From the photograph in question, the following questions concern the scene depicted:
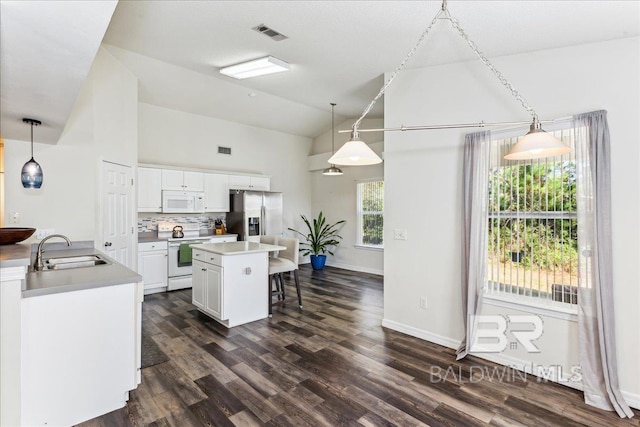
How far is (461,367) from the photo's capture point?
112 inches

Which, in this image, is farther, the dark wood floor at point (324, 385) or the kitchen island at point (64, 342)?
the dark wood floor at point (324, 385)

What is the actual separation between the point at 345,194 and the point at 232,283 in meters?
4.15

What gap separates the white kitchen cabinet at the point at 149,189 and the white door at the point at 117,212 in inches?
31.1

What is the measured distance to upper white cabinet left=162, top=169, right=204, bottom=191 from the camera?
5.50 m

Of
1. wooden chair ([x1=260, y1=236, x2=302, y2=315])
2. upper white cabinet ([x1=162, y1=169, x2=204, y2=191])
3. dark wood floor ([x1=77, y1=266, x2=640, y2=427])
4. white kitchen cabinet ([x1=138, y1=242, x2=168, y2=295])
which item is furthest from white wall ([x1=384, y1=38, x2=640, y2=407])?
upper white cabinet ([x1=162, y1=169, x2=204, y2=191])

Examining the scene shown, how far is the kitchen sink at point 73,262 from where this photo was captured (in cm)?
273

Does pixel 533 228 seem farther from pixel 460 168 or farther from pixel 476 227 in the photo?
pixel 460 168

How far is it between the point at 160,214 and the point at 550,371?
5912 mm

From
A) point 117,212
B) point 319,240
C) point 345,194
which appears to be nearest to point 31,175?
point 117,212

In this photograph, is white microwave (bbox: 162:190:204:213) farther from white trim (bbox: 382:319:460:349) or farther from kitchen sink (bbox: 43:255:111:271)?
white trim (bbox: 382:319:460:349)

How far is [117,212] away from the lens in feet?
13.6

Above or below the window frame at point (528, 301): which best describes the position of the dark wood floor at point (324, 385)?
below

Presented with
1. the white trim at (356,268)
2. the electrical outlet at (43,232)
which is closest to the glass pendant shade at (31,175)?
the electrical outlet at (43,232)

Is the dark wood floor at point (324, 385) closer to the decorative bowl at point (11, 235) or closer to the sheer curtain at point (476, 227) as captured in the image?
the sheer curtain at point (476, 227)
